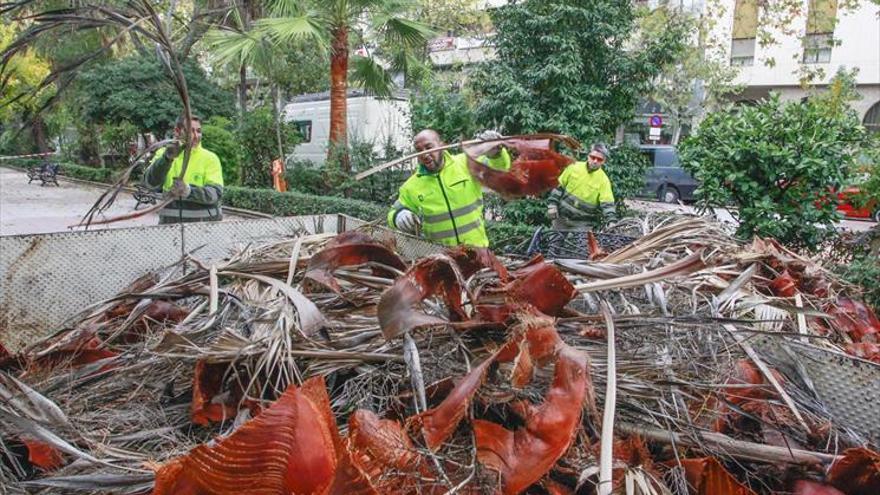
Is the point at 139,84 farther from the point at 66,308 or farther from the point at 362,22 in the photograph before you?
the point at 66,308

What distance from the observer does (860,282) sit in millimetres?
5578

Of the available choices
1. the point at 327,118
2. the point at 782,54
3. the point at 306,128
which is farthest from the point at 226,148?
the point at 782,54

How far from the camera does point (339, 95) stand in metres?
12.2

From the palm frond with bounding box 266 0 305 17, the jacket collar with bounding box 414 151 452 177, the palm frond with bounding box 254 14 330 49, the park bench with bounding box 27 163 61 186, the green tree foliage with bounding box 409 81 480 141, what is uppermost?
the palm frond with bounding box 266 0 305 17

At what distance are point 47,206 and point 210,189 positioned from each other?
539 inches

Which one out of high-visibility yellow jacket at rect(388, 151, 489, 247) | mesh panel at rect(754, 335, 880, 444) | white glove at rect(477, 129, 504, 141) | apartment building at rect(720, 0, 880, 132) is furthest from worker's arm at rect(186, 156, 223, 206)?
apartment building at rect(720, 0, 880, 132)

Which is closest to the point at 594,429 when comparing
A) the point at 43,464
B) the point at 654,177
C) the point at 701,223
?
the point at 43,464

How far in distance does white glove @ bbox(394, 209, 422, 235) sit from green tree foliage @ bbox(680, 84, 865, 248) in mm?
3837

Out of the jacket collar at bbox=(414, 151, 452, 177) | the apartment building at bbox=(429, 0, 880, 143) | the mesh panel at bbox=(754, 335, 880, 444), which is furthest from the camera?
the apartment building at bbox=(429, 0, 880, 143)

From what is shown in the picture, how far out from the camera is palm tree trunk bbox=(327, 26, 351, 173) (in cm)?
1158

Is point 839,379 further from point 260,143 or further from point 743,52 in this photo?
point 743,52

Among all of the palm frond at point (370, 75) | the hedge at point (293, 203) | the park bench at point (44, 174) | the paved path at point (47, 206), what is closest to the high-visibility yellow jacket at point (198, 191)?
the paved path at point (47, 206)

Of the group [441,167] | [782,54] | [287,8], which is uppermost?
[782,54]

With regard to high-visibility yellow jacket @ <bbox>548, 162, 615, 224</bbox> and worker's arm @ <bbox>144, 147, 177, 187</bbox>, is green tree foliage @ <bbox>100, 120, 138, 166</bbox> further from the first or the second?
high-visibility yellow jacket @ <bbox>548, 162, 615, 224</bbox>
